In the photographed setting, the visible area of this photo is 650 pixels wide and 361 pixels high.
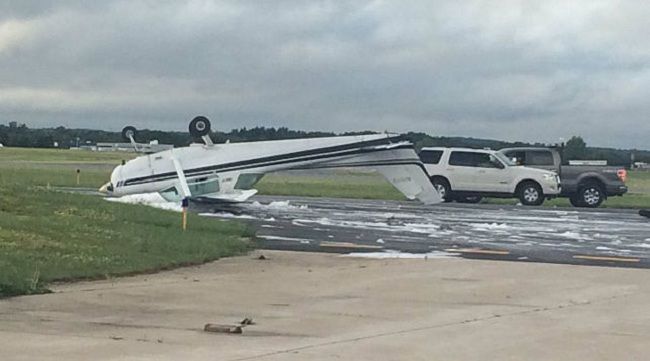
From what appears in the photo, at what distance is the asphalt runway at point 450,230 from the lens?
59.2ft

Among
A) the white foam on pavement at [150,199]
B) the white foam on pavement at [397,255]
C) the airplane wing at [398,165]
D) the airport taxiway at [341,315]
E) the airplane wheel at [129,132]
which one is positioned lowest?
the white foam on pavement at [397,255]

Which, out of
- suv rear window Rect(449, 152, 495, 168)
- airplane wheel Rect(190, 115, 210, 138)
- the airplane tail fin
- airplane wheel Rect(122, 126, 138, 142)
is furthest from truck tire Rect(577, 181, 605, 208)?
airplane wheel Rect(122, 126, 138, 142)

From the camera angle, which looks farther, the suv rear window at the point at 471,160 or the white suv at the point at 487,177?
the suv rear window at the point at 471,160

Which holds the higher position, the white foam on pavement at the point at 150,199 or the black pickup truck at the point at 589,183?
the black pickup truck at the point at 589,183

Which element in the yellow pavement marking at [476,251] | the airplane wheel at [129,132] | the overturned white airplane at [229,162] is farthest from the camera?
the airplane wheel at [129,132]

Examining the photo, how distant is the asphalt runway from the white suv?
6.06 feet

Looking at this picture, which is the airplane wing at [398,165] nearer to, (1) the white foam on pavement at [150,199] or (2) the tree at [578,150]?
(1) the white foam on pavement at [150,199]

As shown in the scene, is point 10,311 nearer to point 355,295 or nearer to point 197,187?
point 355,295

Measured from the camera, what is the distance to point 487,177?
3500 cm

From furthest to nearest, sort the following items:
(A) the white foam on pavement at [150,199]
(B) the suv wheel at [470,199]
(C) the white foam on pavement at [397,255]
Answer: (B) the suv wheel at [470,199] → (A) the white foam on pavement at [150,199] → (C) the white foam on pavement at [397,255]

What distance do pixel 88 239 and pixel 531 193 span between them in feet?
72.0

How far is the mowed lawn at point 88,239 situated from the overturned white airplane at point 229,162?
7.19 meters

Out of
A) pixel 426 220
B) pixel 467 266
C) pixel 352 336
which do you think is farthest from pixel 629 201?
pixel 352 336

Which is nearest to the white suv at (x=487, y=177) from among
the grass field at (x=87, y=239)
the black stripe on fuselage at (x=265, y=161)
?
the black stripe on fuselage at (x=265, y=161)
